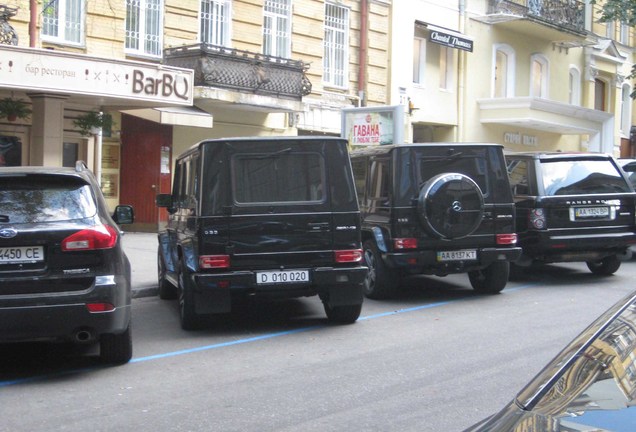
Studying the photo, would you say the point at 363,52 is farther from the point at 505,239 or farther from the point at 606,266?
the point at 505,239

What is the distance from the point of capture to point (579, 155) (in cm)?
1268

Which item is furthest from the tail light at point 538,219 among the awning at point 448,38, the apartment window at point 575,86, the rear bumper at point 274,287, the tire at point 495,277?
the apartment window at point 575,86

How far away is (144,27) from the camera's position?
1884cm

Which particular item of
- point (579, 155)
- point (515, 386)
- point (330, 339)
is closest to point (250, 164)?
point (330, 339)

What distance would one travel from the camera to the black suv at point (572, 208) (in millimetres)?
12250

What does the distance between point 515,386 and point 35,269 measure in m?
3.85

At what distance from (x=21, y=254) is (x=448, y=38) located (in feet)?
69.4

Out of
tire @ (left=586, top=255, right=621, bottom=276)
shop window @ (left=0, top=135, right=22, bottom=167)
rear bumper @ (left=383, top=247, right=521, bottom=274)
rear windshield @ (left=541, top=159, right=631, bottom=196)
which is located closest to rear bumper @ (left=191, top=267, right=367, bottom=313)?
rear bumper @ (left=383, top=247, right=521, bottom=274)

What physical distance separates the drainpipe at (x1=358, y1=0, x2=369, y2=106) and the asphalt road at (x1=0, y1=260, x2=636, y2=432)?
13664 millimetres

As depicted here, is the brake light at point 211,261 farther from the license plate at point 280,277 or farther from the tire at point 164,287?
the tire at point 164,287

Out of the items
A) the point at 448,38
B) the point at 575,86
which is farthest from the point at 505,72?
the point at 575,86

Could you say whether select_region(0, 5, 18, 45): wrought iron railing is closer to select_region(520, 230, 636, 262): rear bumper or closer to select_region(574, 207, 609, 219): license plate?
select_region(520, 230, 636, 262): rear bumper

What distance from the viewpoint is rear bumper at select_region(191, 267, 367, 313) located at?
8633mm

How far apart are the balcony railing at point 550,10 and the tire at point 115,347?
23.7 m
